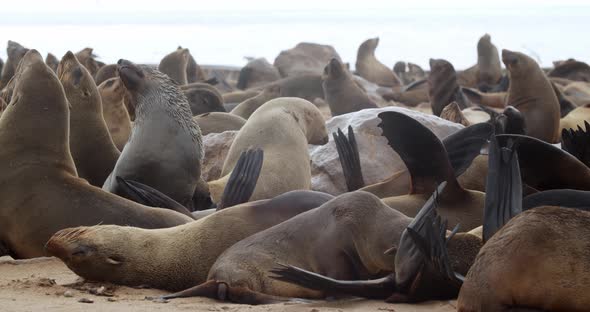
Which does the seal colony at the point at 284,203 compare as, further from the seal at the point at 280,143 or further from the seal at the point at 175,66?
the seal at the point at 175,66

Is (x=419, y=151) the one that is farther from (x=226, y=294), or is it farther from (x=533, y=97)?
(x=533, y=97)

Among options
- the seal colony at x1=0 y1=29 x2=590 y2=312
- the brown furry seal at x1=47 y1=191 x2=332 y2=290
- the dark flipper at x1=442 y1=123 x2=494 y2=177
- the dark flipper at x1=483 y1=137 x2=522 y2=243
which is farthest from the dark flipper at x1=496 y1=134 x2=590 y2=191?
the brown furry seal at x1=47 y1=191 x2=332 y2=290

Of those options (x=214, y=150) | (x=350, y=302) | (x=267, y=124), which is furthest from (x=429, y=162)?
(x=214, y=150)

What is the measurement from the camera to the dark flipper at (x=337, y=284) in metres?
3.39

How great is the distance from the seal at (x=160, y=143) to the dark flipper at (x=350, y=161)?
0.86m

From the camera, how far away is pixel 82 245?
415cm

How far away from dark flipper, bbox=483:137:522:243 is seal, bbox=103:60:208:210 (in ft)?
7.76

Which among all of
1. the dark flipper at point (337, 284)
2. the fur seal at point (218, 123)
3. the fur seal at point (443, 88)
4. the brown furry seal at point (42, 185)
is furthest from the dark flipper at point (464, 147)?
the fur seal at point (443, 88)

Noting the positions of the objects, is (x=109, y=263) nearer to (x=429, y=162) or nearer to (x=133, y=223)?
(x=133, y=223)

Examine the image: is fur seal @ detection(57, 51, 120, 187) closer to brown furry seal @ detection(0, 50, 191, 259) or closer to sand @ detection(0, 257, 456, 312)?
brown furry seal @ detection(0, 50, 191, 259)

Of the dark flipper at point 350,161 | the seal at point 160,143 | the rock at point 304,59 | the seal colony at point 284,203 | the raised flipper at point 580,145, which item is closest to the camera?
the seal colony at point 284,203

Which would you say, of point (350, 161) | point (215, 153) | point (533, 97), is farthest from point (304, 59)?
point (350, 161)

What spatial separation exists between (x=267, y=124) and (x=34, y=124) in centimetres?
176

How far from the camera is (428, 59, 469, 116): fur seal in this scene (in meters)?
11.5
